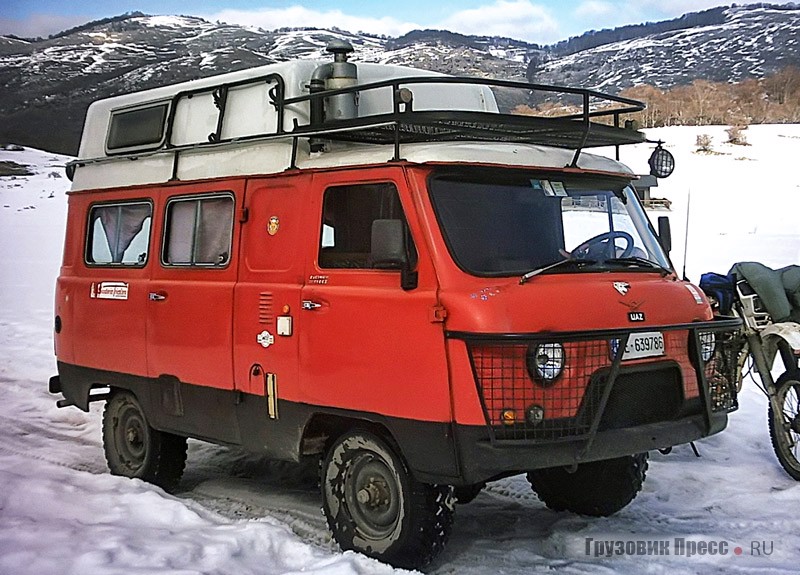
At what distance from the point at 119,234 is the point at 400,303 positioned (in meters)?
3.40

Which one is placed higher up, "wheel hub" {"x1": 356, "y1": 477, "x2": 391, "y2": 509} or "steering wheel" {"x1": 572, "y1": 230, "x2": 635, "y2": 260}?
"steering wheel" {"x1": 572, "y1": 230, "x2": 635, "y2": 260}

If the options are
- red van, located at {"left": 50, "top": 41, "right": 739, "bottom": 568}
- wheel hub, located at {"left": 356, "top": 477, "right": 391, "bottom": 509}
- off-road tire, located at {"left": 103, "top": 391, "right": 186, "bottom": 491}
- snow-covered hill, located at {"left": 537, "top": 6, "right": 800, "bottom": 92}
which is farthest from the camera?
snow-covered hill, located at {"left": 537, "top": 6, "right": 800, "bottom": 92}

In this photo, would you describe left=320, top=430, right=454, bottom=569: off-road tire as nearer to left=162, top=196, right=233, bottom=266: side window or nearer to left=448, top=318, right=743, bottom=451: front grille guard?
left=448, top=318, right=743, bottom=451: front grille guard

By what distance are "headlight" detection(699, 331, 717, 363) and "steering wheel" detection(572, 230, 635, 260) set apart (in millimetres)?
680

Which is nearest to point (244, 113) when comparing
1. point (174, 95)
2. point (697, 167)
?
point (174, 95)

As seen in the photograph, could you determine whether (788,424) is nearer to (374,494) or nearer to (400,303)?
(374,494)

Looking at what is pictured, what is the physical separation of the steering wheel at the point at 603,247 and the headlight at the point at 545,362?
2.99 feet

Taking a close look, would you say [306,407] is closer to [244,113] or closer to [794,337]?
[244,113]

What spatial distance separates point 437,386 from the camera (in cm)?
512

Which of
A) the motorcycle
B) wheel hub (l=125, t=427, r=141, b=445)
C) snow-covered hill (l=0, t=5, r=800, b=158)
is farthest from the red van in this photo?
the motorcycle

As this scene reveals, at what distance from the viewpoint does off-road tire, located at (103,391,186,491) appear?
297 inches

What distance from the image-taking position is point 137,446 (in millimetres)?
7805

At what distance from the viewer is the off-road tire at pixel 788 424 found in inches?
287

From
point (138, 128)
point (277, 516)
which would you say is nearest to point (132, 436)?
point (277, 516)
